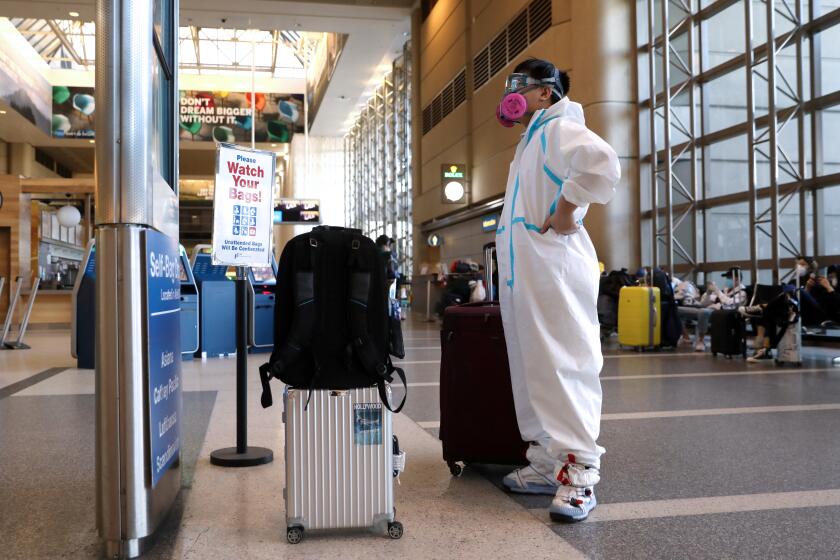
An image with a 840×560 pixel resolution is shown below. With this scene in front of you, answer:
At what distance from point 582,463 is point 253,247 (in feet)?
7.00

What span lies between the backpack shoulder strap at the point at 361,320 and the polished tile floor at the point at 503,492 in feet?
1.82

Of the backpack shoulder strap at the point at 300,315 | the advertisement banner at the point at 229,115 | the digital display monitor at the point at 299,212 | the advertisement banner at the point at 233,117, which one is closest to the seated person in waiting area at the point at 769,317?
the backpack shoulder strap at the point at 300,315

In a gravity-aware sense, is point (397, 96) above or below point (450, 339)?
above

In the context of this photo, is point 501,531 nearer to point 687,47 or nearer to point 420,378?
point 420,378

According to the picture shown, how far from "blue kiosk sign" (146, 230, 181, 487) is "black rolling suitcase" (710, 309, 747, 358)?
24.1ft

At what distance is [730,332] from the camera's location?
873 centimetres

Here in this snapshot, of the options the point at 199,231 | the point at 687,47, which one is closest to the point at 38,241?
the point at 687,47

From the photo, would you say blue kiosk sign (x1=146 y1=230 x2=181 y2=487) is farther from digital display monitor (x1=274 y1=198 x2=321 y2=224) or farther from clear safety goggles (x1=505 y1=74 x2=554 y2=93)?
digital display monitor (x1=274 y1=198 x2=321 y2=224)

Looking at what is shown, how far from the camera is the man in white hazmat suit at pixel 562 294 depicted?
103 inches

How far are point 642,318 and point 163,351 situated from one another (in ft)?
26.7

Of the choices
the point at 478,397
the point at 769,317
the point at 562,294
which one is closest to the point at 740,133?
the point at 769,317

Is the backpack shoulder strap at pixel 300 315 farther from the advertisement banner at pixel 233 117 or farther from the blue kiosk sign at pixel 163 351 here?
the advertisement banner at pixel 233 117

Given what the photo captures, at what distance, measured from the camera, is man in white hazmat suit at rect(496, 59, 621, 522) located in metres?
2.62

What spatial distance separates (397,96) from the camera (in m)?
27.0
